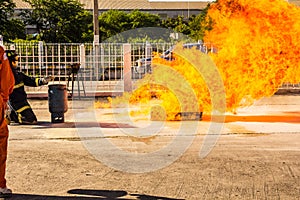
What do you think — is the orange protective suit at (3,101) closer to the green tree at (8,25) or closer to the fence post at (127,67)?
the fence post at (127,67)

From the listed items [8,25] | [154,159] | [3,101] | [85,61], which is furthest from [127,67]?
[8,25]

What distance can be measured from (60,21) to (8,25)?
4.25 m

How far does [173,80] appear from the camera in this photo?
468 inches

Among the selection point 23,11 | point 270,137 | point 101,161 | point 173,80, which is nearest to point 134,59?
point 173,80

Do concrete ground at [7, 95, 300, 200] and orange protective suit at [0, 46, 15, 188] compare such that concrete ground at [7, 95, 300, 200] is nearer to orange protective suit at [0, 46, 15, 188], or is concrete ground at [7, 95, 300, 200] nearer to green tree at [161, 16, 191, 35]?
orange protective suit at [0, 46, 15, 188]

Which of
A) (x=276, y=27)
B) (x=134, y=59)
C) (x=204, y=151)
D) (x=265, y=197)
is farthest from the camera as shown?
(x=134, y=59)

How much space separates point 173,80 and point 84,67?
7.70 metres

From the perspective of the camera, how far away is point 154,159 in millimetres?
8102

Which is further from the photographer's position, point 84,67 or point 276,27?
point 84,67

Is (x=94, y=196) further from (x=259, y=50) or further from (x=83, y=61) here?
(x=83, y=61)

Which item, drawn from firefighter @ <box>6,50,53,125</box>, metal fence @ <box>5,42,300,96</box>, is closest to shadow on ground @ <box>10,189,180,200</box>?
firefighter @ <box>6,50,53,125</box>

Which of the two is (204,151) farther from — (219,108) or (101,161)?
(219,108)

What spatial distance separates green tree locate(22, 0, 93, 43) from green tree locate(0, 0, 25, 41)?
174 cm

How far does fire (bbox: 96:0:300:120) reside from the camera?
11.7 meters
